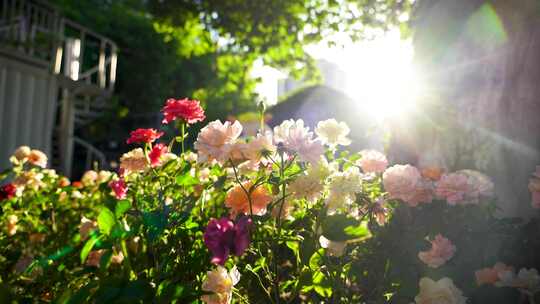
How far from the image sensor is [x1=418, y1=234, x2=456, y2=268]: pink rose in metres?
1.55

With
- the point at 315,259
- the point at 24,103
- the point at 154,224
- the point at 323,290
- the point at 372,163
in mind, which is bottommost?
the point at 323,290

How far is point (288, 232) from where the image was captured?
5.16 feet

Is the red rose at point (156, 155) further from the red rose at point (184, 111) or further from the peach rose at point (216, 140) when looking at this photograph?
the peach rose at point (216, 140)

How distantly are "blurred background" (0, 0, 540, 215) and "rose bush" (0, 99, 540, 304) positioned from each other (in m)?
0.24

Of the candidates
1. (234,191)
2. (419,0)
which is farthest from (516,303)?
(419,0)

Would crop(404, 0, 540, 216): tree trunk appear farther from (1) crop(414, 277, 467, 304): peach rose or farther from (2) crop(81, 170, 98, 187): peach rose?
(2) crop(81, 170, 98, 187): peach rose

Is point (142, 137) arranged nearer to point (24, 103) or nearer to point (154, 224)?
point (154, 224)

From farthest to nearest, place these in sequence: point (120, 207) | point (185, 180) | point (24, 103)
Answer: point (24, 103)
point (185, 180)
point (120, 207)

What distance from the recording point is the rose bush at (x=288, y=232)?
1.21 m


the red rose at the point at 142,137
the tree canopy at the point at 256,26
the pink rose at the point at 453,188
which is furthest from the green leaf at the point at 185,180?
the tree canopy at the point at 256,26

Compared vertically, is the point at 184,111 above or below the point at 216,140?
above

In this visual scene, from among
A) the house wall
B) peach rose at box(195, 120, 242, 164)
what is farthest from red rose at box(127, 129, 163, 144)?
the house wall

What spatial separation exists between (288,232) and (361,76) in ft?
12.7

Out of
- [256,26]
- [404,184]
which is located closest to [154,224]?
[404,184]
